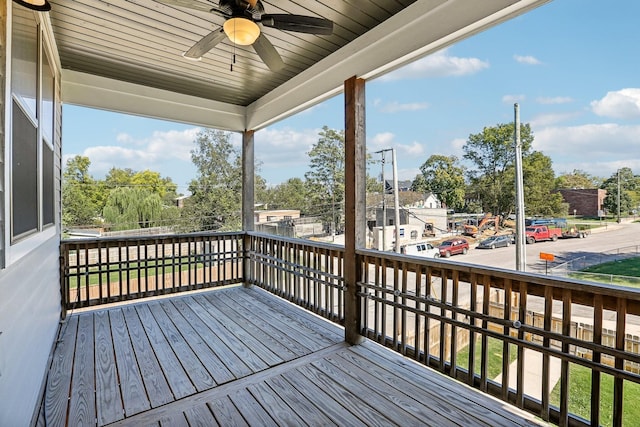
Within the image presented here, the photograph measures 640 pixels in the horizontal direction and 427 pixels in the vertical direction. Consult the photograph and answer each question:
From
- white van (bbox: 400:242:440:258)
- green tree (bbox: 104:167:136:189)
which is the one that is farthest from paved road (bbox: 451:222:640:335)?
green tree (bbox: 104:167:136:189)

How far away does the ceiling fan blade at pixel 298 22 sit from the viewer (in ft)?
6.79

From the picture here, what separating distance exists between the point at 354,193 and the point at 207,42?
1.73 m

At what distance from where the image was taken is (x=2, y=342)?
4.38 ft

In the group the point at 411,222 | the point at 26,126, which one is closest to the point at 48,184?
the point at 26,126

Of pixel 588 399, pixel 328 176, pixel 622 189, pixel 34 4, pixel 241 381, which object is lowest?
pixel 241 381

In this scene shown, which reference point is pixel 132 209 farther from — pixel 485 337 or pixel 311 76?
pixel 485 337

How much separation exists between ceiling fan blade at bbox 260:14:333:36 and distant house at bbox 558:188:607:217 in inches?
73.1

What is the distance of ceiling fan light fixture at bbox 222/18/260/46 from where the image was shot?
2.04 meters

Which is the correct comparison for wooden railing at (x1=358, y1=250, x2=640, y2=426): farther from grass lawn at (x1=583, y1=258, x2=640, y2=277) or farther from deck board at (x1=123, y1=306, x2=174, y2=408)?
deck board at (x1=123, y1=306, x2=174, y2=408)

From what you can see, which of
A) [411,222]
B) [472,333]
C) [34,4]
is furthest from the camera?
[411,222]

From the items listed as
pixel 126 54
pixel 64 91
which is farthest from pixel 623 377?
pixel 64 91

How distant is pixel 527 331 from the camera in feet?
6.09

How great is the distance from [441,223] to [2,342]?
8.58ft

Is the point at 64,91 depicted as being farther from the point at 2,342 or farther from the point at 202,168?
the point at 2,342
